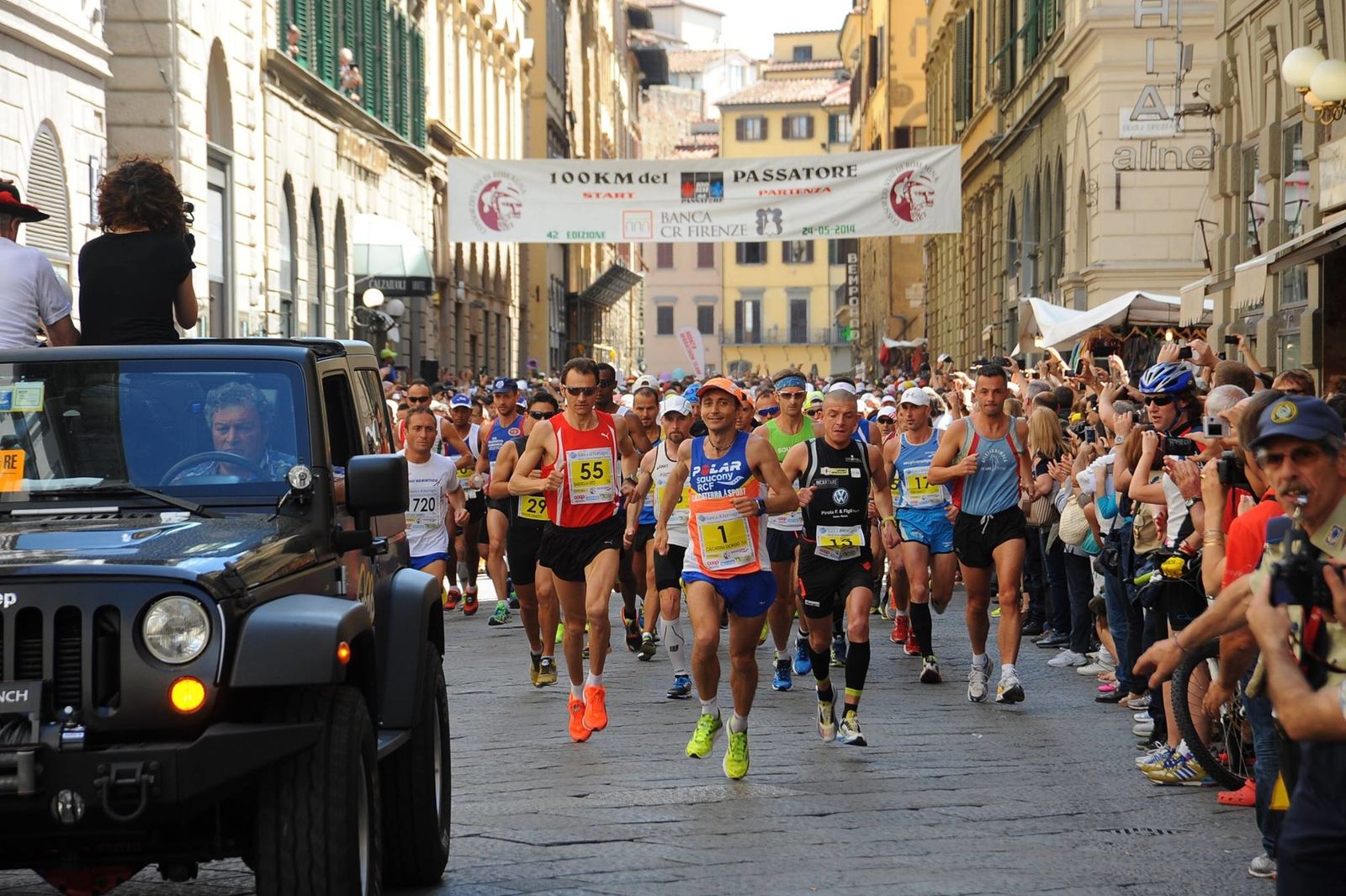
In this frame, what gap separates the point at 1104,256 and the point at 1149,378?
58.6 ft

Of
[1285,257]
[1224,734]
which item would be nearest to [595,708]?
[1224,734]

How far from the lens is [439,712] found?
7.01 m

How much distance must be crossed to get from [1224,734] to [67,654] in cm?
561

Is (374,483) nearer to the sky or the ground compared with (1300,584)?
nearer to the sky

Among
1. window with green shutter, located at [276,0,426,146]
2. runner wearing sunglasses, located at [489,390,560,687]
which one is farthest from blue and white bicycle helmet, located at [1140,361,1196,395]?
window with green shutter, located at [276,0,426,146]

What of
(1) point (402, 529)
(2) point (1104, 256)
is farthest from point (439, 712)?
(2) point (1104, 256)

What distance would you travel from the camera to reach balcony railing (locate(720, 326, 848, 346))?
11212 centimetres

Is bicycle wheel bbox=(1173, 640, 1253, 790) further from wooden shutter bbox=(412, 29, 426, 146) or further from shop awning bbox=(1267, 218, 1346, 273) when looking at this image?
wooden shutter bbox=(412, 29, 426, 146)

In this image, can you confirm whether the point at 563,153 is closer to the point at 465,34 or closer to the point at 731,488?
the point at 465,34

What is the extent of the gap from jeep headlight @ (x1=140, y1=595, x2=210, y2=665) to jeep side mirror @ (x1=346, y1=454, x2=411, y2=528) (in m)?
0.91

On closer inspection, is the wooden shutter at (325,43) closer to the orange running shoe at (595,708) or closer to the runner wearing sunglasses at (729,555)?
the orange running shoe at (595,708)

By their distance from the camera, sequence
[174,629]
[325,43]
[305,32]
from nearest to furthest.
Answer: [174,629], [305,32], [325,43]

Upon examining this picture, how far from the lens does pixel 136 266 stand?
22.5 feet

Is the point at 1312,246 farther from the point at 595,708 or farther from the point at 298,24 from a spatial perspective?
the point at 298,24
